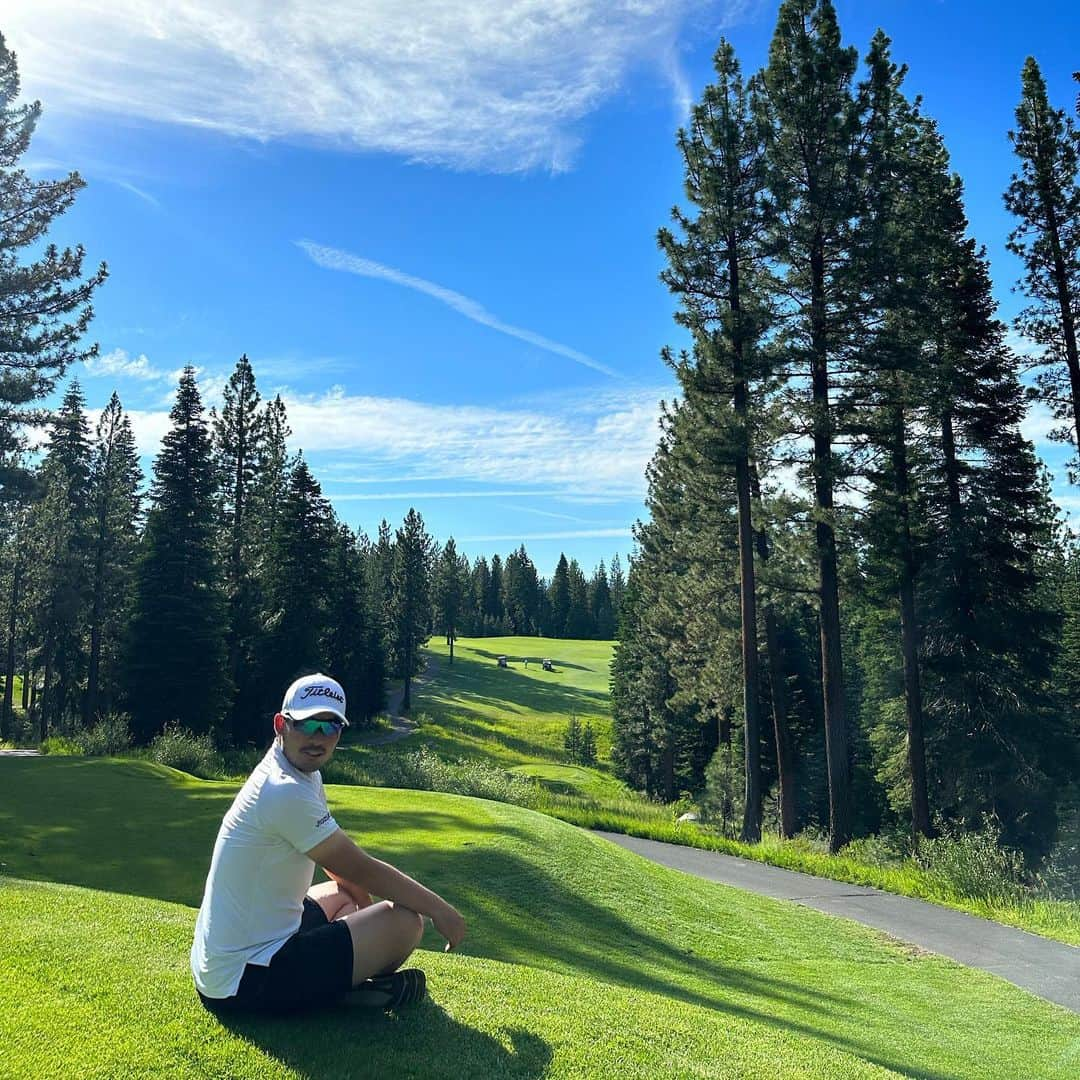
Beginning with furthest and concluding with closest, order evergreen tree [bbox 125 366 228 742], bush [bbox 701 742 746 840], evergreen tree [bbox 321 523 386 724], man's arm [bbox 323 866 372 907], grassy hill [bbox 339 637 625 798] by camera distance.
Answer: evergreen tree [bbox 321 523 386 724] → grassy hill [bbox 339 637 625 798] → bush [bbox 701 742 746 840] → evergreen tree [bbox 125 366 228 742] → man's arm [bbox 323 866 372 907]

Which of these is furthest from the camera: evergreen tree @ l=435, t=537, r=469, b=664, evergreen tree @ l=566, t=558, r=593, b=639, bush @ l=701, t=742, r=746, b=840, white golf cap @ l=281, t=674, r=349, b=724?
evergreen tree @ l=566, t=558, r=593, b=639

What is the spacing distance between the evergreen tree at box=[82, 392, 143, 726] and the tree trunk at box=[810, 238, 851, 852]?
29.4 m

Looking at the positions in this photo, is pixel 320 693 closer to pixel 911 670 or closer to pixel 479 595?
pixel 911 670

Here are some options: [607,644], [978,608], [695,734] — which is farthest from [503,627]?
[978,608]

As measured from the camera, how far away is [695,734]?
44.5 meters

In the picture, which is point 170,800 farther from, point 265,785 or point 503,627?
point 503,627

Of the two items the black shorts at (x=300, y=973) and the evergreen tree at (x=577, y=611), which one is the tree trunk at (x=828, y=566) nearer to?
the black shorts at (x=300, y=973)

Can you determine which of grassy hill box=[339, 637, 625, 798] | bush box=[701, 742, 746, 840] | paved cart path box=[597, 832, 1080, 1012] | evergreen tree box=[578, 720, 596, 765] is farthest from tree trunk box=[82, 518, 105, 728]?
Result: evergreen tree box=[578, 720, 596, 765]

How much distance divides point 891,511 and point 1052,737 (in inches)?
313

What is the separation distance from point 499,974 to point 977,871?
11513 mm

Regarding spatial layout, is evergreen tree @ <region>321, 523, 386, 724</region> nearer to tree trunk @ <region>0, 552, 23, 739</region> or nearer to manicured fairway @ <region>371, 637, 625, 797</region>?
manicured fairway @ <region>371, 637, 625, 797</region>

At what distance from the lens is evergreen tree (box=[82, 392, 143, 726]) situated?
1469 inches

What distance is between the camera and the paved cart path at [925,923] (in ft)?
30.0

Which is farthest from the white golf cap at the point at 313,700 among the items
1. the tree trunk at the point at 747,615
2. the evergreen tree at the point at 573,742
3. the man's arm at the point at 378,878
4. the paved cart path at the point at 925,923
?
the evergreen tree at the point at 573,742
